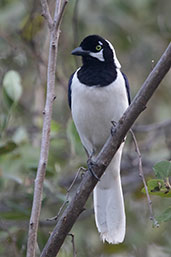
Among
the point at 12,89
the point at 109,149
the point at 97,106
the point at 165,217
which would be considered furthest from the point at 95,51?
the point at 165,217

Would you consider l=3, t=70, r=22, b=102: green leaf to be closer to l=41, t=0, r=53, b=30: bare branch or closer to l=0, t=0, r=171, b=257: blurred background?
l=0, t=0, r=171, b=257: blurred background

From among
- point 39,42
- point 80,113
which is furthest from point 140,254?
point 39,42

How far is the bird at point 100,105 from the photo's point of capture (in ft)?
10.3

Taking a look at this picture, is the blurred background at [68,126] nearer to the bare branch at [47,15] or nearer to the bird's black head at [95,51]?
the bird's black head at [95,51]

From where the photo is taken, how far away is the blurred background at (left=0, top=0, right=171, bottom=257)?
342 cm

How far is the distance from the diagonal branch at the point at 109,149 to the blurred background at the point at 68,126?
0.63 metres

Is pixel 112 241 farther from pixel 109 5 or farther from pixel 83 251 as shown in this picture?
pixel 109 5

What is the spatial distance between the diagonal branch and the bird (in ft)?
2.35

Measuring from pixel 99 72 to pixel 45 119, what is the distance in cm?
107

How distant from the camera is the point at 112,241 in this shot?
10.2ft

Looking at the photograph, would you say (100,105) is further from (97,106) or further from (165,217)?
(165,217)

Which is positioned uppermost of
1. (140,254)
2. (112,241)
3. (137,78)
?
(112,241)

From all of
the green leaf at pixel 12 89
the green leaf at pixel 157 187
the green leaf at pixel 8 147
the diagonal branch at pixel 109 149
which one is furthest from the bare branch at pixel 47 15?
the green leaf at pixel 8 147

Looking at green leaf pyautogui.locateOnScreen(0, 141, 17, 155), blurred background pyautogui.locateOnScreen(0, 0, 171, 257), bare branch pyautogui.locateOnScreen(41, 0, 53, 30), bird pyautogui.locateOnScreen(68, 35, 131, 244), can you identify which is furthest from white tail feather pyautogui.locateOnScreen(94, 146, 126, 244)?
bare branch pyautogui.locateOnScreen(41, 0, 53, 30)
